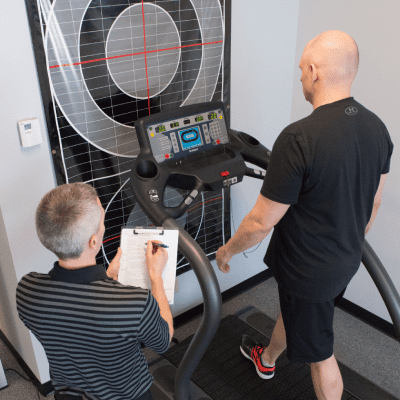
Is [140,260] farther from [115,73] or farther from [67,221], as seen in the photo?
[115,73]

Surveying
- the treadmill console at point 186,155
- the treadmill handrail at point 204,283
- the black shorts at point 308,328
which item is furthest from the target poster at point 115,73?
the black shorts at point 308,328

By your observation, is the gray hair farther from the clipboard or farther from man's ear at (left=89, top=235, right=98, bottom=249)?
the clipboard

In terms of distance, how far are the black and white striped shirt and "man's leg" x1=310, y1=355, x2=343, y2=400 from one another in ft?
2.87

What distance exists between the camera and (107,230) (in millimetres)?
2270

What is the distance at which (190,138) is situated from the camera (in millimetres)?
1984

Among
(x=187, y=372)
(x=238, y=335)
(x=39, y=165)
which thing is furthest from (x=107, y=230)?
(x=238, y=335)

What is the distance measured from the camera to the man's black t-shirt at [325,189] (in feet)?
4.78

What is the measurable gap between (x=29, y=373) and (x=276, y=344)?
1375 mm

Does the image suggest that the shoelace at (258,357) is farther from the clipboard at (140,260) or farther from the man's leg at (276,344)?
the clipboard at (140,260)

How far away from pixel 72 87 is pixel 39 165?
0.38m

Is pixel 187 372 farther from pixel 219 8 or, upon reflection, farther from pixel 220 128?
→ pixel 219 8

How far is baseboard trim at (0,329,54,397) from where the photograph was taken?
2322 mm

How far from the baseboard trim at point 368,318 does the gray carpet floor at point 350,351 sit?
0.03 m

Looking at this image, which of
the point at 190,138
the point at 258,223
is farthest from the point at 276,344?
the point at 190,138
